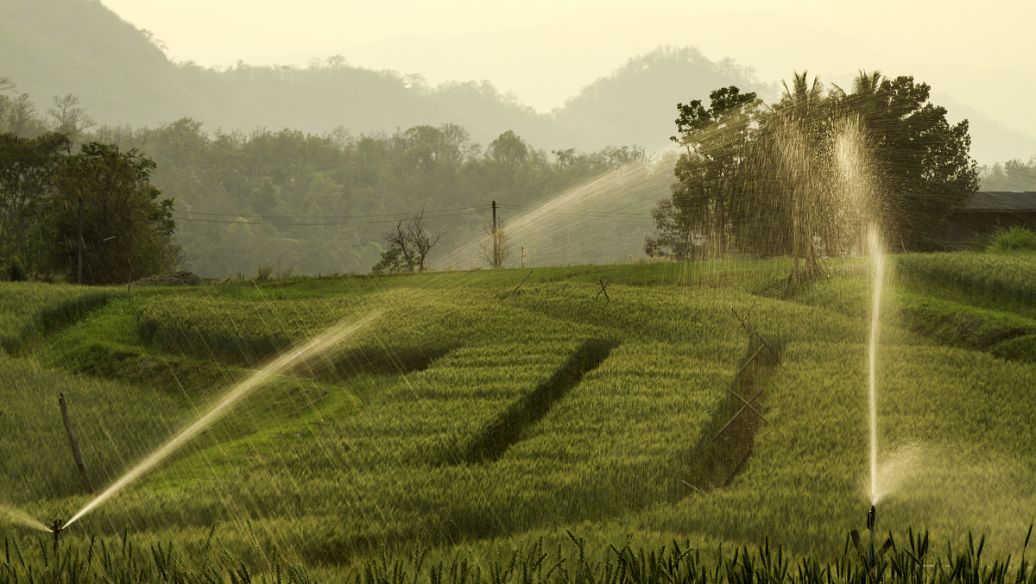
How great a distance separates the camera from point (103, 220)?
49.0 metres

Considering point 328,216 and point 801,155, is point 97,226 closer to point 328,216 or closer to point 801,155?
point 801,155

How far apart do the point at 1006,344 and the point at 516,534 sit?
1626 centimetres

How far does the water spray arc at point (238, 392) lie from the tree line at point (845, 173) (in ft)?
85.6

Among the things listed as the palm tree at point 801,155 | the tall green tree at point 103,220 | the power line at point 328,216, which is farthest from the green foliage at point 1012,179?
the tall green tree at point 103,220

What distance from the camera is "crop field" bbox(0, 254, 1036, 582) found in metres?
9.70

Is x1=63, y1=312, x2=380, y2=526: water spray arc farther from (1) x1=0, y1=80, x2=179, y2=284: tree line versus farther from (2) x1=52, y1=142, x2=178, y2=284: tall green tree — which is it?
(2) x1=52, y1=142, x2=178, y2=284: tall green tree

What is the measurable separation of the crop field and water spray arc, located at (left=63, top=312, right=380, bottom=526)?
0.27m

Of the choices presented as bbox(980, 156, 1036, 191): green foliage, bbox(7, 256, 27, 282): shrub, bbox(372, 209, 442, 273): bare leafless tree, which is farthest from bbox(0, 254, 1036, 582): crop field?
bbox(980, 156, 1036, 191): green foliage

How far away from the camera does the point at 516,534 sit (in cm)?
970

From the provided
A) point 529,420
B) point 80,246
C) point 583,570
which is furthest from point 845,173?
point 583,570

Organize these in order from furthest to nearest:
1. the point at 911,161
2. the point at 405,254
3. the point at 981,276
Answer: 1. the point at 405,254
2. the point at 911,161
3. the point at 981,276

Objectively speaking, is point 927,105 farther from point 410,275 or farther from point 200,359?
point 200,359

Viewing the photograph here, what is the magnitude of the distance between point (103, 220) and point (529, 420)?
1637 inches

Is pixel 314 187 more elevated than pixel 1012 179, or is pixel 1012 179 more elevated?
pixel 314 187
